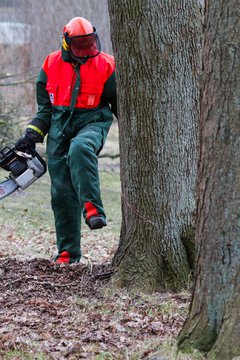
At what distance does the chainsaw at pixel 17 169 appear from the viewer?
274 inches

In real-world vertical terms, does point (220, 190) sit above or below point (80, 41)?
below

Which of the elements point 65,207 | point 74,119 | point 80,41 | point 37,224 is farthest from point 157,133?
point 37,224

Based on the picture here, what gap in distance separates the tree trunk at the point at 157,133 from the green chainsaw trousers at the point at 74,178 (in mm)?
432

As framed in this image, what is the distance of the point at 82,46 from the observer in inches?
265

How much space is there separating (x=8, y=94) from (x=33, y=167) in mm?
10789

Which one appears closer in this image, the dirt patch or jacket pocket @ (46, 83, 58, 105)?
the dirt patch

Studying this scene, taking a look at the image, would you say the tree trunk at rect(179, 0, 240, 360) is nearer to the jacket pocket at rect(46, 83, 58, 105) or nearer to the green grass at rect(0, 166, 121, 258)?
the jacket pocket at rect(46, 83, 58, 105)

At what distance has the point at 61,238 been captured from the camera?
7297mm

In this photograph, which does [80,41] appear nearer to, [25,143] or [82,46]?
[82,46]

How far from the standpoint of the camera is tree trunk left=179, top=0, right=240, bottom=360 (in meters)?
3.96

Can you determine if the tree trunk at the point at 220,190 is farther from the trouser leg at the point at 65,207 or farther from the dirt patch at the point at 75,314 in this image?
the trouser leg at the point at 65,207

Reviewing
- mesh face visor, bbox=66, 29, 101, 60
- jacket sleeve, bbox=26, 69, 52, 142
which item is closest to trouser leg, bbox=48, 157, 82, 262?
jacket sleeve, bbox=26, 69, 52, 142

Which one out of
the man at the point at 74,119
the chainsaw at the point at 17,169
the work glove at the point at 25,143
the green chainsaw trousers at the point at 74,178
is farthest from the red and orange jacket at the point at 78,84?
the chainsaw at the point at 17,169

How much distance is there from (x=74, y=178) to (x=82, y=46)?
1224 mm
